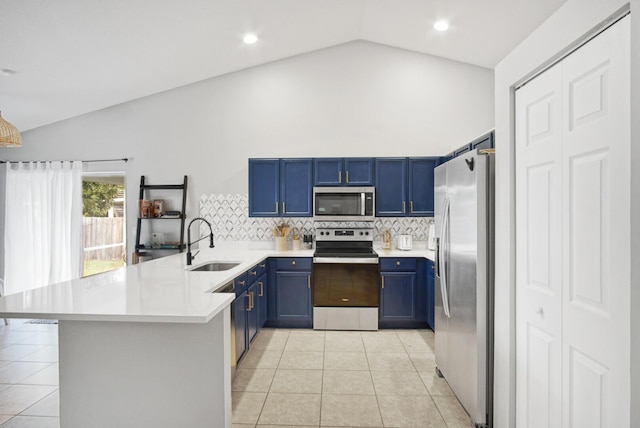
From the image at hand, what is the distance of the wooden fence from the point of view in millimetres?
4879

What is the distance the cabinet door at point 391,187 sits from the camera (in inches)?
171

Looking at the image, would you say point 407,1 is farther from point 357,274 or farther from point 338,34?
point 357,274

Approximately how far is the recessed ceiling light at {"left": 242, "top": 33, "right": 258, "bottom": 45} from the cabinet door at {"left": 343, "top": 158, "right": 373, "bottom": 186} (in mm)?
1750

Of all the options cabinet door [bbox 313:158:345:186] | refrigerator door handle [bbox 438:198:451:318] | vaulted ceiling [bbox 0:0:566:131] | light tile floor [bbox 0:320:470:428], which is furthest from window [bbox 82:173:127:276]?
refrigerator door handle [bbox 438:198:451:318]

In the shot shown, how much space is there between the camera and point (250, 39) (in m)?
4.02

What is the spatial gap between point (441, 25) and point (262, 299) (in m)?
3.60

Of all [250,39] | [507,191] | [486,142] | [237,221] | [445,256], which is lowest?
[445,256]

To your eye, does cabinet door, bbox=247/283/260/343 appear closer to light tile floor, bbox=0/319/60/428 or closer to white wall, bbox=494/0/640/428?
light tile floor, bbox=0/319/60/428

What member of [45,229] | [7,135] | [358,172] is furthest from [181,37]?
[45,229]

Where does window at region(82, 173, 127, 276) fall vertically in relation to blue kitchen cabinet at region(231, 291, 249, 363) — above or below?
above

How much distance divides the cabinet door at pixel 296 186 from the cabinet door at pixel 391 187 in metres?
0.85

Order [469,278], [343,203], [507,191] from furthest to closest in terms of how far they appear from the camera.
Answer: [343,203] < [469,278] < [507,191]

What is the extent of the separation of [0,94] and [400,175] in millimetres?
4626

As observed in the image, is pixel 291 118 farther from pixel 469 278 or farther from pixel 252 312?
pixel 469 278
